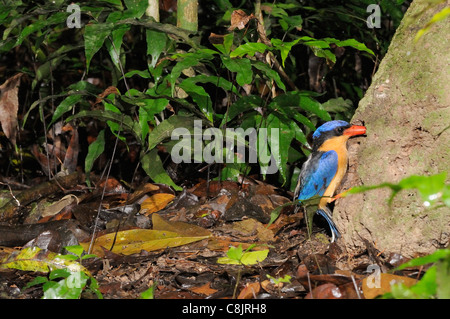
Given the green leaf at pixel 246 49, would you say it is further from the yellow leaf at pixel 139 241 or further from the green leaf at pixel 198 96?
the yellow leaf at pixel 139 241

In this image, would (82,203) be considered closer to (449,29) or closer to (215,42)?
(215,42)

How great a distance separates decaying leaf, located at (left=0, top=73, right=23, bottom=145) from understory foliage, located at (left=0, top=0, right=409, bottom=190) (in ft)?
0.61

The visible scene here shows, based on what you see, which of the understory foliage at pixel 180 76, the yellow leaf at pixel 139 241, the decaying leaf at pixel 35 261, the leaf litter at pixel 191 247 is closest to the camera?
the leaf litter at pixel 191 247

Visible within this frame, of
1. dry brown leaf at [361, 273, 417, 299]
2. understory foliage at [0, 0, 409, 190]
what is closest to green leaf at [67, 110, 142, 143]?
understory foliage at [0, 0, 409, 190]

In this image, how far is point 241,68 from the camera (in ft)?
12.3

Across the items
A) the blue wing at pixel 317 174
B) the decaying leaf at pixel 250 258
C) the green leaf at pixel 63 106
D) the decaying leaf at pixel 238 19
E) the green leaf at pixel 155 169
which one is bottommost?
the decaying leaf at pixel 250 258

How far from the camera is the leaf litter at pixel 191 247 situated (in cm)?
299

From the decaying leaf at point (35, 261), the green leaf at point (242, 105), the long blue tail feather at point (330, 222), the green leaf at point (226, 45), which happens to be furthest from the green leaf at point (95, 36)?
the long blue tail feather at point (330, 222)

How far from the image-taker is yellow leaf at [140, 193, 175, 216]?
4301mm

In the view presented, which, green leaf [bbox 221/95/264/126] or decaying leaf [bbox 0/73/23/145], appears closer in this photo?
green leaf [bbox 221/95/264/126]

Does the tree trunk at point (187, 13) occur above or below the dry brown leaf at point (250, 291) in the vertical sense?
above

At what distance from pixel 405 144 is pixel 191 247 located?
1.47 m

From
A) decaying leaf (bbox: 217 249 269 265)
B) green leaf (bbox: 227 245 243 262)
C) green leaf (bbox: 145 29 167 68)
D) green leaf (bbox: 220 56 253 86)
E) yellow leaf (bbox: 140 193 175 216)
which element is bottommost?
yellow leaf (bbox: 140 193 175 216)

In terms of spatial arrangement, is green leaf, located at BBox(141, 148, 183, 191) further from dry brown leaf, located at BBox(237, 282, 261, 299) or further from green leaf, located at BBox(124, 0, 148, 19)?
dry brown leaf, located at BBox(237, 282, 261, 299)
